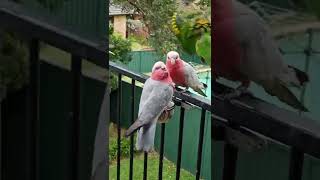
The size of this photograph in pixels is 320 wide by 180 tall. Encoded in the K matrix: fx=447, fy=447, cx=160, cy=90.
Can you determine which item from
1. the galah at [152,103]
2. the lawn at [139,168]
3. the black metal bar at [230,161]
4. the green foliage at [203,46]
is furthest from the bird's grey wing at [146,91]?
the black metal bar at [230,161]

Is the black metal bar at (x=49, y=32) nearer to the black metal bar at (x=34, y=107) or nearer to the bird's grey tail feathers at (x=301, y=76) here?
the black metal bar at (x=34, y=107)

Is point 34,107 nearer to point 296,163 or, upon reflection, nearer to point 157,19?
point 296,163

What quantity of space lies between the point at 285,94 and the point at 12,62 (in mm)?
431

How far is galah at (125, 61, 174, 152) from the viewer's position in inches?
49.0

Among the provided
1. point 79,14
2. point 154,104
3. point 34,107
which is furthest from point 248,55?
point 154,104

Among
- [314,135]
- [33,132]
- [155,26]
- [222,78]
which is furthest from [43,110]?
[155,26]

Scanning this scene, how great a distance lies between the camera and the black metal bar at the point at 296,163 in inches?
20.9

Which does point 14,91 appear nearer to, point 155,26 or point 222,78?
point 222,78

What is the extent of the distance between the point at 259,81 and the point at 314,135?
91mm

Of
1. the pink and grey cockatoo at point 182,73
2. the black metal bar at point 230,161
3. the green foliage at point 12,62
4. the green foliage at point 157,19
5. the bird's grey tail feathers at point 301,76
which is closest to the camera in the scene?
the bird's grey tail feathers at point 301,76

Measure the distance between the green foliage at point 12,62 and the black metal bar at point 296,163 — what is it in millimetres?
441

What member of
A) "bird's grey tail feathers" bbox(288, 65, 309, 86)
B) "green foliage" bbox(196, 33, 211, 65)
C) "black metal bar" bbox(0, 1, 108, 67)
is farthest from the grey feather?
"bird's grey tail feathers" bbox(288, 65, 309, 86)

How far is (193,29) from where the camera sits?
59.0 inches

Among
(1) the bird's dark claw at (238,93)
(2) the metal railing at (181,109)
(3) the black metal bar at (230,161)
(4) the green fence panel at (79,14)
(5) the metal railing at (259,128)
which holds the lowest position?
(2) the metal railing at (181,109)
